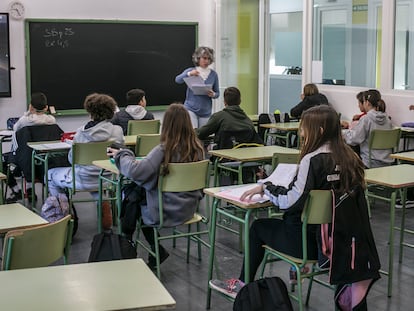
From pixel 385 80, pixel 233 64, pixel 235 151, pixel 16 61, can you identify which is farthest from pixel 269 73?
pixel 235 151

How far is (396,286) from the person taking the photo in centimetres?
416

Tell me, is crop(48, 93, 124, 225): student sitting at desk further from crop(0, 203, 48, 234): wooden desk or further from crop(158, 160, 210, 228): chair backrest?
crop(0, 203, 48, 234): wooden desk

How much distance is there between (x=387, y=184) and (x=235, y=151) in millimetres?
1666

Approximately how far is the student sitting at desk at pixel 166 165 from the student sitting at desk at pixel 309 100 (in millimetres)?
4087

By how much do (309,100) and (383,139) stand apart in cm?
203

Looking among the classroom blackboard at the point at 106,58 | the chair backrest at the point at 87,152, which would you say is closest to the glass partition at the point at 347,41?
the classroom blackboard at the point at 106,58

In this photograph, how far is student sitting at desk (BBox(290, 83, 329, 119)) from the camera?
8.09 metres

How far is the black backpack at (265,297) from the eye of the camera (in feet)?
9.18

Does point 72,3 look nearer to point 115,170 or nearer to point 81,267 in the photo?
point 115,170

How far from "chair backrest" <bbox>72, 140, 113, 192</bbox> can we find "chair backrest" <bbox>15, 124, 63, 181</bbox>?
3.05ft

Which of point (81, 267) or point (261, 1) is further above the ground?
point (261, 1)

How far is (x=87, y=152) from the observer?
5016 millimetres

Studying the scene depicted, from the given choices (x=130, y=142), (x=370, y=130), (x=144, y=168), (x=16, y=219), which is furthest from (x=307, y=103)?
(x=16, y=219)

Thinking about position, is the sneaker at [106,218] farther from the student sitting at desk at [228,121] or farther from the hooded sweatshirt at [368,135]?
the hooded sweatshirt at [368,135]
